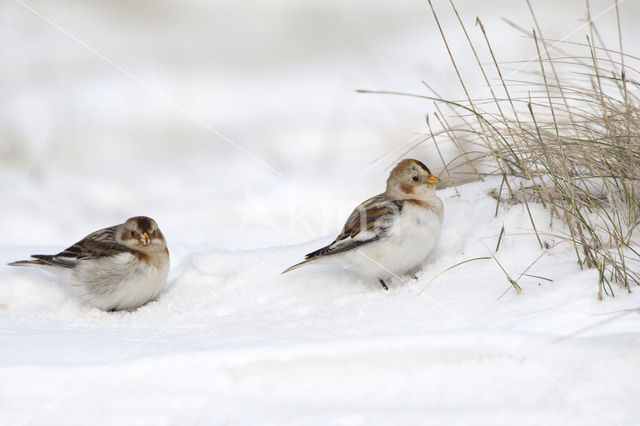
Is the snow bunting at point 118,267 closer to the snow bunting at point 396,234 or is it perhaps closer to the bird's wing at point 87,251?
the bird's wing at point 87,251

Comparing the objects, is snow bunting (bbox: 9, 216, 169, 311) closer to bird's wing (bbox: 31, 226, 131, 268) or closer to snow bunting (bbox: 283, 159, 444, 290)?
bird's wing (bbox: 31, 226, 131, 268)

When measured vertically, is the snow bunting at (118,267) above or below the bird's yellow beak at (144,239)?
below

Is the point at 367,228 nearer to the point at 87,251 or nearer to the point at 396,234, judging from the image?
the point at 396,234

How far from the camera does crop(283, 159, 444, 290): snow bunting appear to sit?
3.37 m

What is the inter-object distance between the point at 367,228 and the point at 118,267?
1369 mm

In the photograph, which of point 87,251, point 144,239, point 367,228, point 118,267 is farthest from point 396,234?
point 87,251

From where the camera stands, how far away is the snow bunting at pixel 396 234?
3.37 metres

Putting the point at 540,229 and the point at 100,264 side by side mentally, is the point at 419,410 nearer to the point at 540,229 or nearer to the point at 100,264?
the point at 540,229

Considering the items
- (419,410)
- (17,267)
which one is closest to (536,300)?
(419,410)

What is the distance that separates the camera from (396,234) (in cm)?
337

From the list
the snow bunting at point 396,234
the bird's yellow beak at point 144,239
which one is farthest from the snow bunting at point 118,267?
the snow bunting at point 396,234

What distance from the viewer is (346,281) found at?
3.65 metres

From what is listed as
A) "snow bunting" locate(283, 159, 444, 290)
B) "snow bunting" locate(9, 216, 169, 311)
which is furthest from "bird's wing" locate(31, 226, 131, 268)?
"snow bunting" locate(283, 159, 444, 290)

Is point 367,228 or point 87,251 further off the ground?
point 367,228
